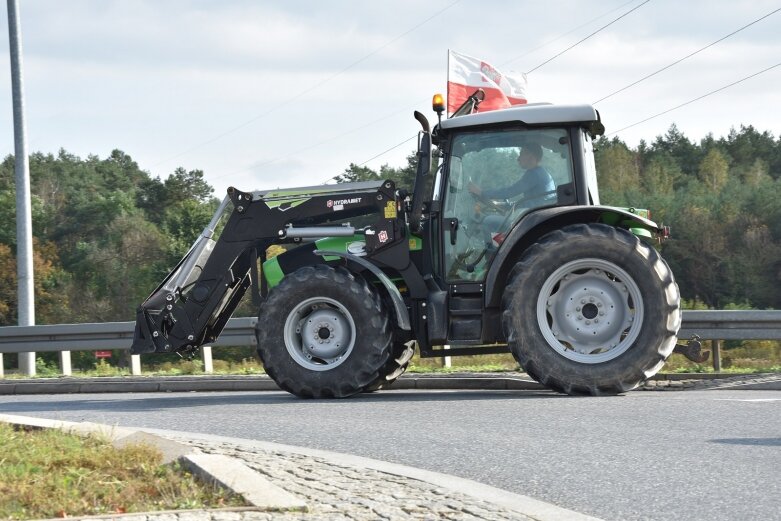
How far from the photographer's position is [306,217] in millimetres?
11359

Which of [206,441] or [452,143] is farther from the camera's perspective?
[452,143]

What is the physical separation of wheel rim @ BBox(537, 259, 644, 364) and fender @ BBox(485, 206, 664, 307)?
0.44 meters

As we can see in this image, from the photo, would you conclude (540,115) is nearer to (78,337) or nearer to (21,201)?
(78,337)

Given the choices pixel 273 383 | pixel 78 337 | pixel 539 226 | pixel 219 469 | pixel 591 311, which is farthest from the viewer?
pixel 78 337

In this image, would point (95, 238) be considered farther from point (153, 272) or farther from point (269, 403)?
point (269, 403)

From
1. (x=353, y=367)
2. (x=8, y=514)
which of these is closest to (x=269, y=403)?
(x=353, y=367)

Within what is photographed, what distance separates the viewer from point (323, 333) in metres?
10.8

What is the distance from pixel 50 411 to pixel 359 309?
294 centimetres

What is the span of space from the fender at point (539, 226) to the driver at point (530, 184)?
16 centimetres

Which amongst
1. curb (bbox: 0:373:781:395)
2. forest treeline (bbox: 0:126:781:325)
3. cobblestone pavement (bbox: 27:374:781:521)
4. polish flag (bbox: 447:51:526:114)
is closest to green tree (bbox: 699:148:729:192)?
forest treeline (bbox: 0:126:781:325)

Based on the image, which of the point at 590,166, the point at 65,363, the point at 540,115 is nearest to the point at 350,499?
the point at 540,115

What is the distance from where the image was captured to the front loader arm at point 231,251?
37.2 feet

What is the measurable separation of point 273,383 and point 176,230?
6746 centimetres

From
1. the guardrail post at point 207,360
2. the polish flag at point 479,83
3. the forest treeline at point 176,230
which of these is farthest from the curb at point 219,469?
the forest treeline at point 176,230
